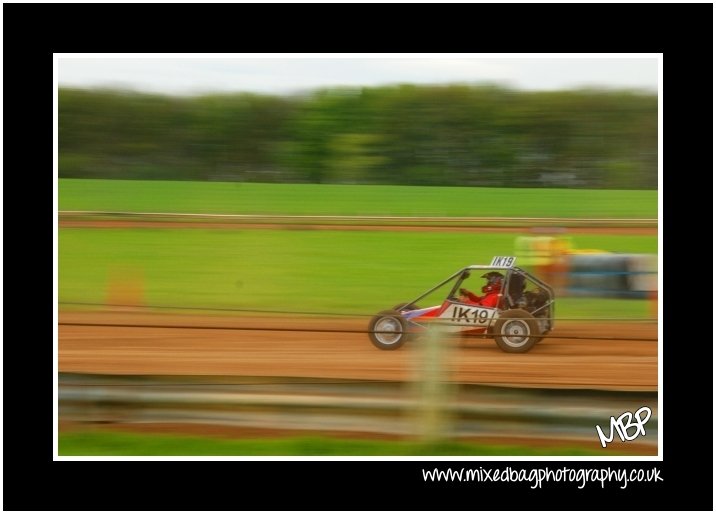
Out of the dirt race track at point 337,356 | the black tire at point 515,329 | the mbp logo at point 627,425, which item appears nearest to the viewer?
the mbp logo at point 627,425

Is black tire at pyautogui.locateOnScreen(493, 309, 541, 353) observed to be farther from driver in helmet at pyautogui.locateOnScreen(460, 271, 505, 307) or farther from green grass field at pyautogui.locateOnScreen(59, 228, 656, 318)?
green grass field at pyautogui.locateOnScreen(59, 228, 656, 318)

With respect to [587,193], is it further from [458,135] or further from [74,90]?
[74,90]

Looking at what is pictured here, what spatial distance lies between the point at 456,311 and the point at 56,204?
9.81 feet

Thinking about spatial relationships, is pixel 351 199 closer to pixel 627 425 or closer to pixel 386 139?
pixel 386 139

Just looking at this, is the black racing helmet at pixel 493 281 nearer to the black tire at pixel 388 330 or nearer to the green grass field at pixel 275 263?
the black tire at pixel 388 330

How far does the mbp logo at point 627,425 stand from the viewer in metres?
4.59

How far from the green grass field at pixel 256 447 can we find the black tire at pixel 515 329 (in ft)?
5.05

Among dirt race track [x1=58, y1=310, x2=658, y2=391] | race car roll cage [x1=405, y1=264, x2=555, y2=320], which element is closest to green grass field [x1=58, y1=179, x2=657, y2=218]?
dirt race track [x1=58, y1=310, x2=658, y2=391]

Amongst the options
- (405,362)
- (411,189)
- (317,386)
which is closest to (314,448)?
(317,386)

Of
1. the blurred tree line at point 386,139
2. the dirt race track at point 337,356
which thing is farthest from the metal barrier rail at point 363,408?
the blurred tree line at point 386,139

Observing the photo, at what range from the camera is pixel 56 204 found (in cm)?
507

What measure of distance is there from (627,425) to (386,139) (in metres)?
3.53

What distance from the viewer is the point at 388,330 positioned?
20.0 feet

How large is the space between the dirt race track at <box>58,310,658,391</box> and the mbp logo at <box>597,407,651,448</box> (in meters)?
1.00
